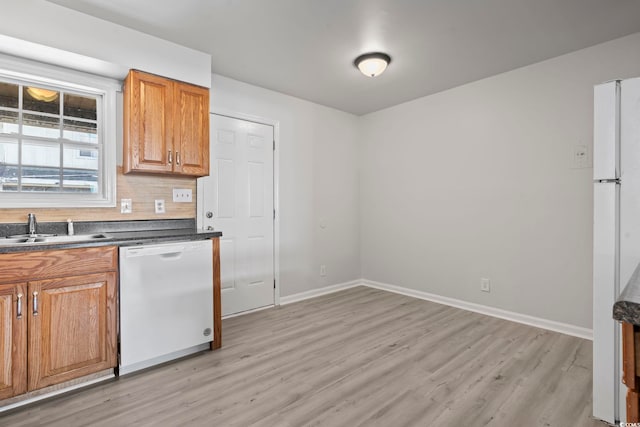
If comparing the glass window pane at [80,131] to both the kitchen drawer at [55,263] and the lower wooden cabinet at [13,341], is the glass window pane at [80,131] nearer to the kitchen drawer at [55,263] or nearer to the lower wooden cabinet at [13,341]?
the kitchen drawer at [55,263]

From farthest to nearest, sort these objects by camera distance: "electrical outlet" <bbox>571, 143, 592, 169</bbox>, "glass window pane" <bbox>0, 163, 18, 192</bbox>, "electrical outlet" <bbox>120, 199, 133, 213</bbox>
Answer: "electrical outlet" <bbox>571, 143, 592, 169</bbox> → "electrical outlet" <bbox>120, 199, 133, 213</bbox> → "glass window pane" <bbox>0, 163, 18, 192</bbox>

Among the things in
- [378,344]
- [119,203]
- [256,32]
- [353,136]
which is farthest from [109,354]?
[353,136]

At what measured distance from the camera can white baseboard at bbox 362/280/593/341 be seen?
9.50 ft

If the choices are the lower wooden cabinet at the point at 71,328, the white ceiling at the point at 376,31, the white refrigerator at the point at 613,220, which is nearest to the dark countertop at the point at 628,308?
the white refrigerator at the point at 613,220

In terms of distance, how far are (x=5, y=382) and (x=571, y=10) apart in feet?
14.0

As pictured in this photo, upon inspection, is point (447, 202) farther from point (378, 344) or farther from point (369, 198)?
point (378, 344)

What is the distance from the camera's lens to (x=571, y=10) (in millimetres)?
2287

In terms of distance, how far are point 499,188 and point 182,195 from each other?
3176mm

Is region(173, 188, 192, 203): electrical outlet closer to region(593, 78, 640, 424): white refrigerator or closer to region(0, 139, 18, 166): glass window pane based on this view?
region(0, 139, 18, 166): glass window pane

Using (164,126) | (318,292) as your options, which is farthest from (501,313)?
(164,126)

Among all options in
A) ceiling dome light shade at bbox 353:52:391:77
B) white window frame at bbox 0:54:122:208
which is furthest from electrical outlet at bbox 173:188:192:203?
ceiling dome light shade at bbox 353:52:391:77

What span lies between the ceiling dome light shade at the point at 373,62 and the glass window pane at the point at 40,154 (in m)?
2.63

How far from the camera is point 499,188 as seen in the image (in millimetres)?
3389

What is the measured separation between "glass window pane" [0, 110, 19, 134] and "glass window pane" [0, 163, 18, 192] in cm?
26
